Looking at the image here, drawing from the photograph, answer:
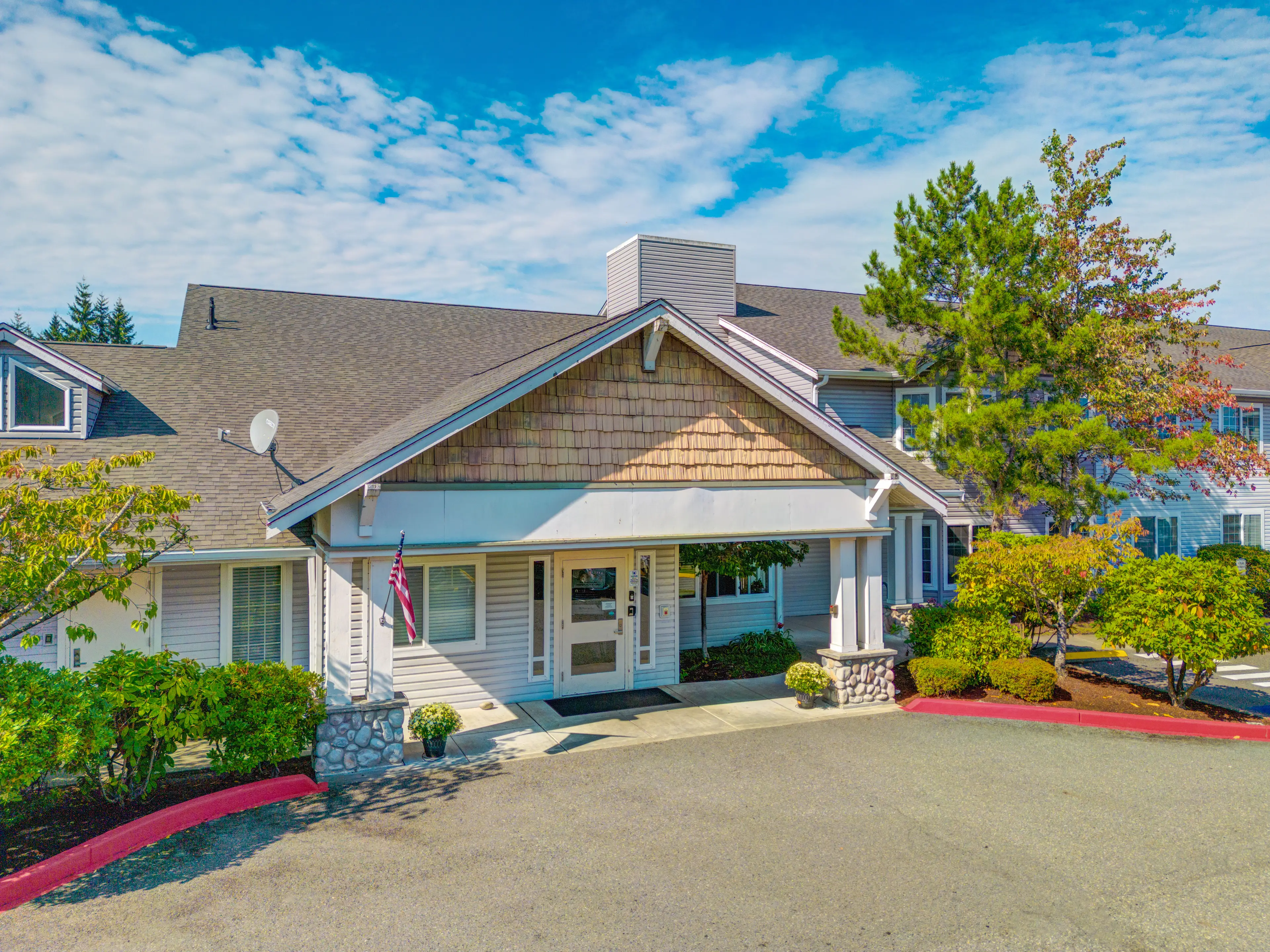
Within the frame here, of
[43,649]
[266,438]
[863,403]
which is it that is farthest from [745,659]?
[43,649]

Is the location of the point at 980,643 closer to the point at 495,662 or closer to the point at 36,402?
the point at 495,662

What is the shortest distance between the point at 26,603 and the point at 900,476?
11.0m

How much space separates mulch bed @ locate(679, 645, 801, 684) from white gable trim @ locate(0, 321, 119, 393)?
1095cm

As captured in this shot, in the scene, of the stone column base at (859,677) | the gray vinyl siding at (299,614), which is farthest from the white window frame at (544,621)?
the stone column base at (859,677)

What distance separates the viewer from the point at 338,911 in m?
6.47

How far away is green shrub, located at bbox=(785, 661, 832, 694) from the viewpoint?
478 inches

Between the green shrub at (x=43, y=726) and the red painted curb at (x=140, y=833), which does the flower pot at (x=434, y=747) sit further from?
the green shrub at (x=43, y=726)

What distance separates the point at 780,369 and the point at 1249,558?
13187 mm

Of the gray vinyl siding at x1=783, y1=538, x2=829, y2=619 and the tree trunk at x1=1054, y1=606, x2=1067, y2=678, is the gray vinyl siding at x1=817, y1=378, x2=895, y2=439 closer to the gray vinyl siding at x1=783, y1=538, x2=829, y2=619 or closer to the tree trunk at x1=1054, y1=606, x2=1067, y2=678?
the gray vinyl siding at x1=783, y1=538, x2=829, y2=619

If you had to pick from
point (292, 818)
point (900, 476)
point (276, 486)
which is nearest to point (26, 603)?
point (292, 818)

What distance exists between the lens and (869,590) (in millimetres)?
12766

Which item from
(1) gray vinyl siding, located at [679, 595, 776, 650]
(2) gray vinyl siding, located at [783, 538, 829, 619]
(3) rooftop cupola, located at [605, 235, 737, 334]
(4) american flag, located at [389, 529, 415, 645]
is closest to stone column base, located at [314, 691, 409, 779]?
(4) american flag, located at [389, 529, 415, 645]

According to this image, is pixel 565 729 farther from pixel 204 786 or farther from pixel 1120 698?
pixel 1120 698

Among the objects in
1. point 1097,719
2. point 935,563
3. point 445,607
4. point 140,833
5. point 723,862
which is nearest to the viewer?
point 723,862
